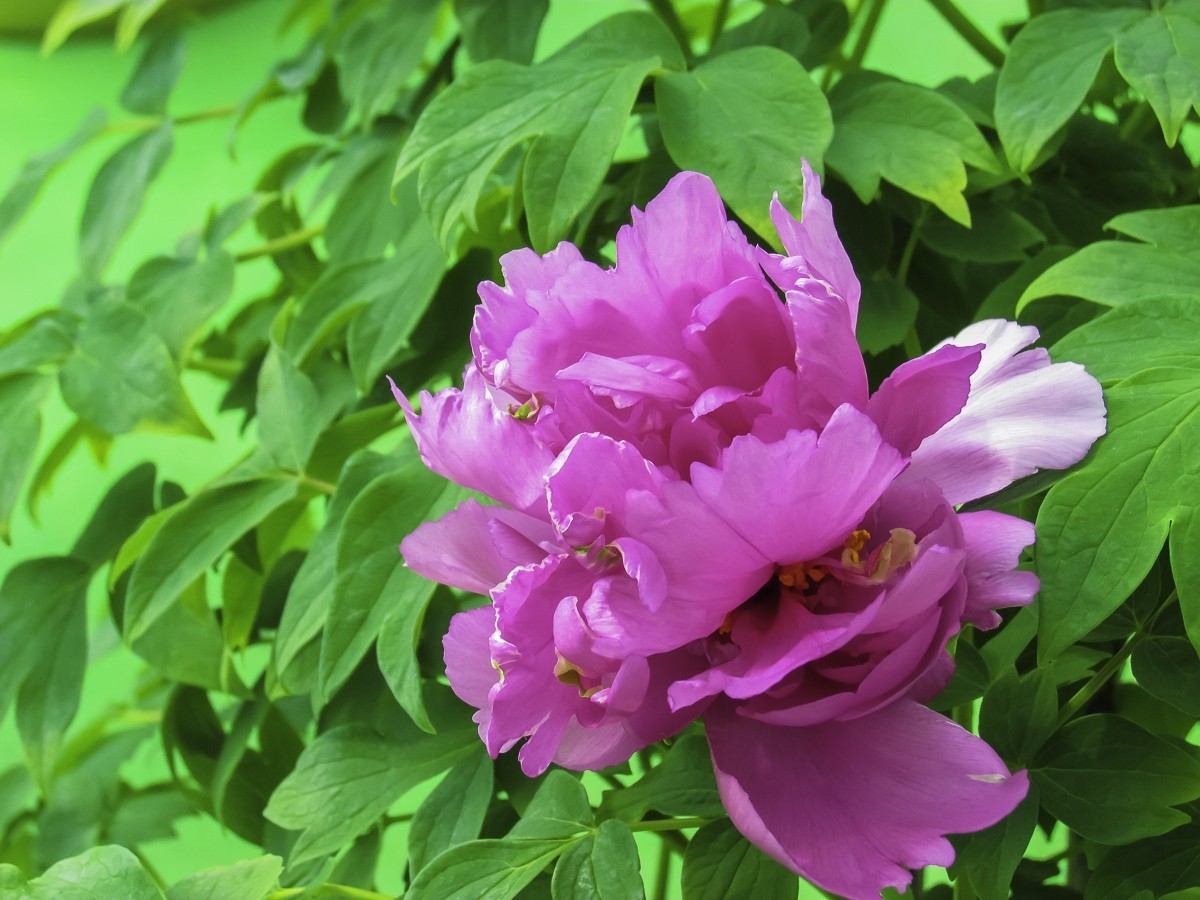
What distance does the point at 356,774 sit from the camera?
0.40 m

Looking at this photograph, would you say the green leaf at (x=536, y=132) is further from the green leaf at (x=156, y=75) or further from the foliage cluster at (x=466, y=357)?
the green leaf at (x=156, y=75)

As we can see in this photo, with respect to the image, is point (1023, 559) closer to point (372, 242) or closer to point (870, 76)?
point (870, 76)

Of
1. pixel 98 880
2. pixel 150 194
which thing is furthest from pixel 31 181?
pixel 150 194

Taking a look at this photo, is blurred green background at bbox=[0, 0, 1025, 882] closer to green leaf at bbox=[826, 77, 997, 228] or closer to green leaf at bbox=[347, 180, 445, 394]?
green leaf at bbox=[347, 180, 445, 394]

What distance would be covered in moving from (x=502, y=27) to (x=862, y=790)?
361 millimetres

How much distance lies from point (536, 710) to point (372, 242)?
0.33 meters

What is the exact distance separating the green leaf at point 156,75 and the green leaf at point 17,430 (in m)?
0.21

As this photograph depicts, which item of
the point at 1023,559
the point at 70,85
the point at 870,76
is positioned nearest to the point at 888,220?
the point at 870,76

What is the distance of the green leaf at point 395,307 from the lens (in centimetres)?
45

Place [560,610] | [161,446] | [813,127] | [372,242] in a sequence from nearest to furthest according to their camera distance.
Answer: [560,610]
[813,127]
[372,242]
[161,446]

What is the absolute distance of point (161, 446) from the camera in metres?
1.47

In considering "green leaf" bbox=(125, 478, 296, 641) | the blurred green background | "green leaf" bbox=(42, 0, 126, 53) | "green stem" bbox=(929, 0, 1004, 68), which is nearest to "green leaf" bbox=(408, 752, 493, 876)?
"green leaf" bbox=(125, 478, 296, 641)

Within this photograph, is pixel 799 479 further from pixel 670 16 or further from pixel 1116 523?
pixel 670 16

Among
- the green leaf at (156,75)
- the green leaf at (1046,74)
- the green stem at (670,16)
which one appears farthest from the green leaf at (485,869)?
the green leaf at (156,75)
